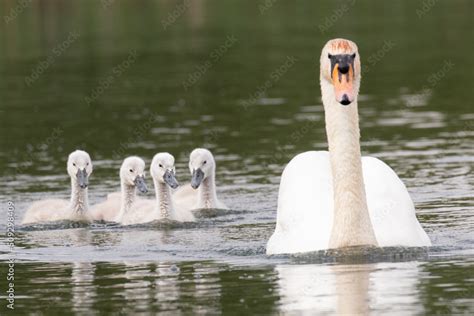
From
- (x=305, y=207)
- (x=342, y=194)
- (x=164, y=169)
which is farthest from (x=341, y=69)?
(x=164, y=169)

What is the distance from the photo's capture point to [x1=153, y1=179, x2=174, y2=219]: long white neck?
20.6 meters

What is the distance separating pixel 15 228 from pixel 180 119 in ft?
35.5

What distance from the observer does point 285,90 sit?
35719mm

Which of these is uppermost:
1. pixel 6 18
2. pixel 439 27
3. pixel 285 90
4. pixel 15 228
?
pixel 6 18

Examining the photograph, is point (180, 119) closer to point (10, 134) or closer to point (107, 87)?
point (10, 134)

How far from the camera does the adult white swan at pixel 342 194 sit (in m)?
14.7

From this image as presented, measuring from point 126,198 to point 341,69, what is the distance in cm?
756

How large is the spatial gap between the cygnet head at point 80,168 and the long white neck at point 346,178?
6658 mm

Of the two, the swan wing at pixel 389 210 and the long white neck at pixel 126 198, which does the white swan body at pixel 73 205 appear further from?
the swan wing at pixel 389 210

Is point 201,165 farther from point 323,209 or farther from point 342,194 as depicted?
point 342,194

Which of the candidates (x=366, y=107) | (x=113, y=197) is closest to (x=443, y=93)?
(x=366, y=107)

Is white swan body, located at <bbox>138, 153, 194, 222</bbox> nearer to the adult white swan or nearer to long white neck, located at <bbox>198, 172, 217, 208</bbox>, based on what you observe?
long white neck, located at <bbox>198, 172, 217, 208</bbox>

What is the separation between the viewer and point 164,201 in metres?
20.7

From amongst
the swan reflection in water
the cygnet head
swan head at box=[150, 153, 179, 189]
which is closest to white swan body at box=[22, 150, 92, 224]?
the cygnet head
